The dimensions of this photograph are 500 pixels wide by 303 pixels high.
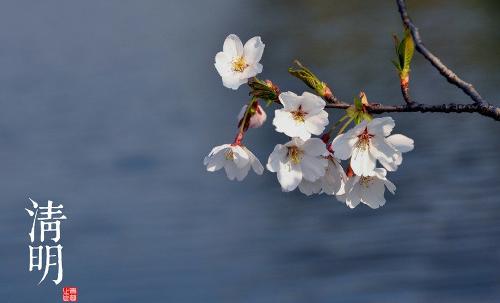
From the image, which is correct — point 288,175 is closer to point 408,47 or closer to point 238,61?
point 238,61

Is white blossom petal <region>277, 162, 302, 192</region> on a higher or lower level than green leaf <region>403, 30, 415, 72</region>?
lower

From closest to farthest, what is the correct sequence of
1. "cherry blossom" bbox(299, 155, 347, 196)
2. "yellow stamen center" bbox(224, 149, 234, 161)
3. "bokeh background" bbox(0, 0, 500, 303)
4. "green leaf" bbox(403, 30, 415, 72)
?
"green leaf" bbox(403, 30, 415, 72) < "cherry blossom" bbox(299, 155, 347, 196) < "yellow stamen center" bbox(224, 149, 234, 161) < "bokeh background" bbox(0, 0, 500, 303)

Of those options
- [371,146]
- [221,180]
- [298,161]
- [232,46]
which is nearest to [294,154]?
[298,161]

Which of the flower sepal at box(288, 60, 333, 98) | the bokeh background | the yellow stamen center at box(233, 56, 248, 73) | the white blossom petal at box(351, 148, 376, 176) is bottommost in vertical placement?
the white blossom petal at box(351, 148, 376, 176)

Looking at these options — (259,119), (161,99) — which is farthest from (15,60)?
(259,119)

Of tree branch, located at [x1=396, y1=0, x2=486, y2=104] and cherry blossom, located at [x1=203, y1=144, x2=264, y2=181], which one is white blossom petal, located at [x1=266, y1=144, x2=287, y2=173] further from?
tree branch, located at [x1=396, y1=0, x2=486, y2=104]

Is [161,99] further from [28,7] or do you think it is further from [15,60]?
[28,7]

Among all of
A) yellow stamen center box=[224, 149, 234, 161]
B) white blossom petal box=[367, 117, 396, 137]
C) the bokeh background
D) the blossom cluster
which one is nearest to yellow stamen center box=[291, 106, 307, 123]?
the blossom cluster
